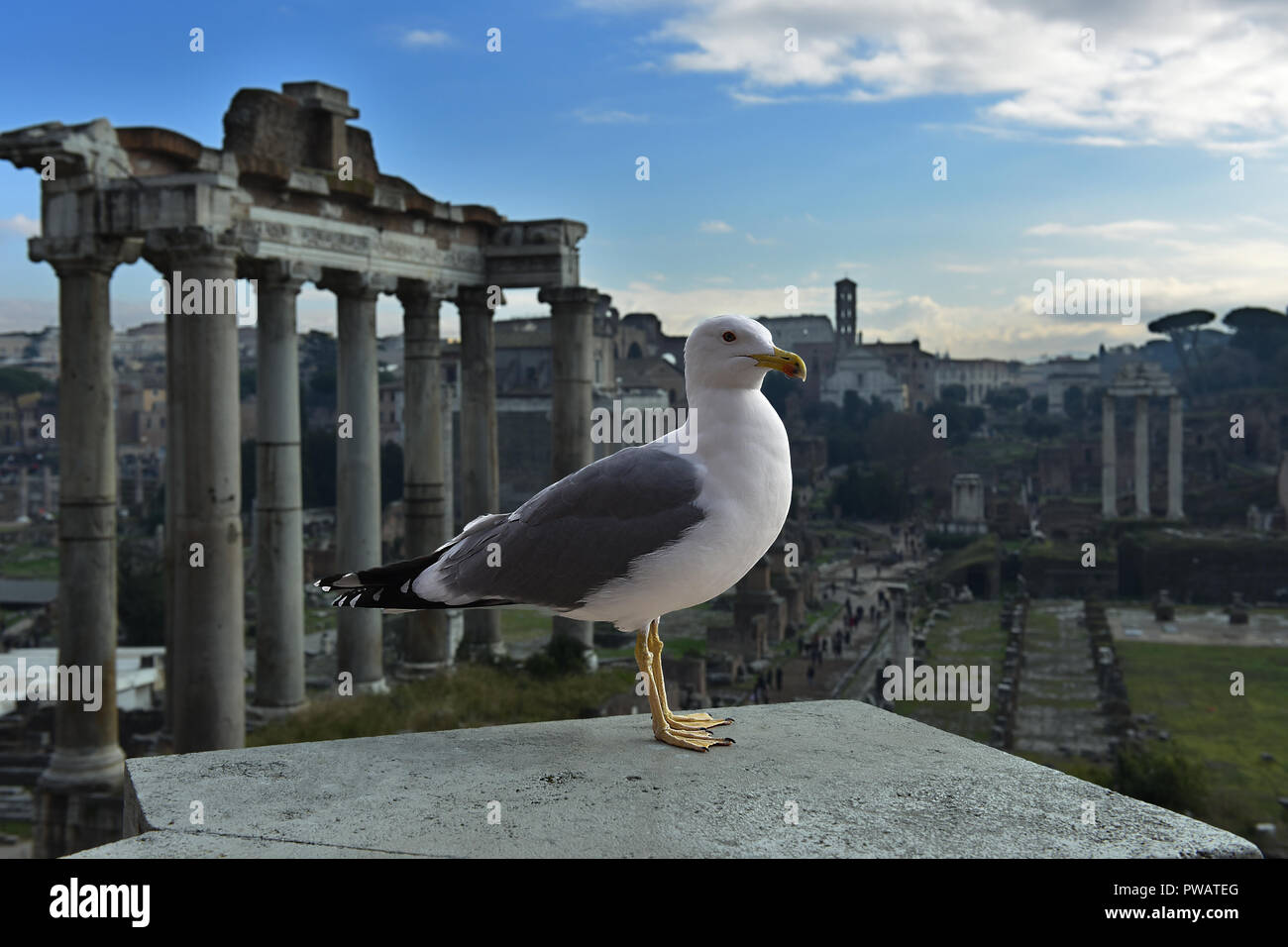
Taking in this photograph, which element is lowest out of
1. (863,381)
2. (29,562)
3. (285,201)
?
(29,562)

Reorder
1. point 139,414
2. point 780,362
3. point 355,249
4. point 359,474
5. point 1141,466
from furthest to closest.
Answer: point 139,414
point 1141,466
point 359,474
point 355,249
point 780,362

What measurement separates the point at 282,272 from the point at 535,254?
3.34 meters

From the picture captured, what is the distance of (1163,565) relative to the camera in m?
51.8

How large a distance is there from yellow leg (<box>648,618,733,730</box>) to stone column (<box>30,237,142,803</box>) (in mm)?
8033

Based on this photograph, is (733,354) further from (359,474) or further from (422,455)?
(422,455)

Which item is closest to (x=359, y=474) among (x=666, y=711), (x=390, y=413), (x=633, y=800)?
(x=666, y=711)

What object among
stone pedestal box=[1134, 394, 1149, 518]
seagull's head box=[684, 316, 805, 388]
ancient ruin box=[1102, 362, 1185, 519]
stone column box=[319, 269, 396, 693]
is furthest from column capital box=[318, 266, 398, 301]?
stone pedestal box=[1134, 394, 1149, 518]

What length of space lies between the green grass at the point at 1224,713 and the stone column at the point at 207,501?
51.8 feet

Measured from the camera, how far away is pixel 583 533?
4215 millimetres

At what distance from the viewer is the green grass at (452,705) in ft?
38.4

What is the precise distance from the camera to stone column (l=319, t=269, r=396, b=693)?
13.6 meters

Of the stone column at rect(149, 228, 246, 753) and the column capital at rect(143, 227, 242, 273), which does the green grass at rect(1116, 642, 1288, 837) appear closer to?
the stone column at rect(149, 228, 246, 753)
